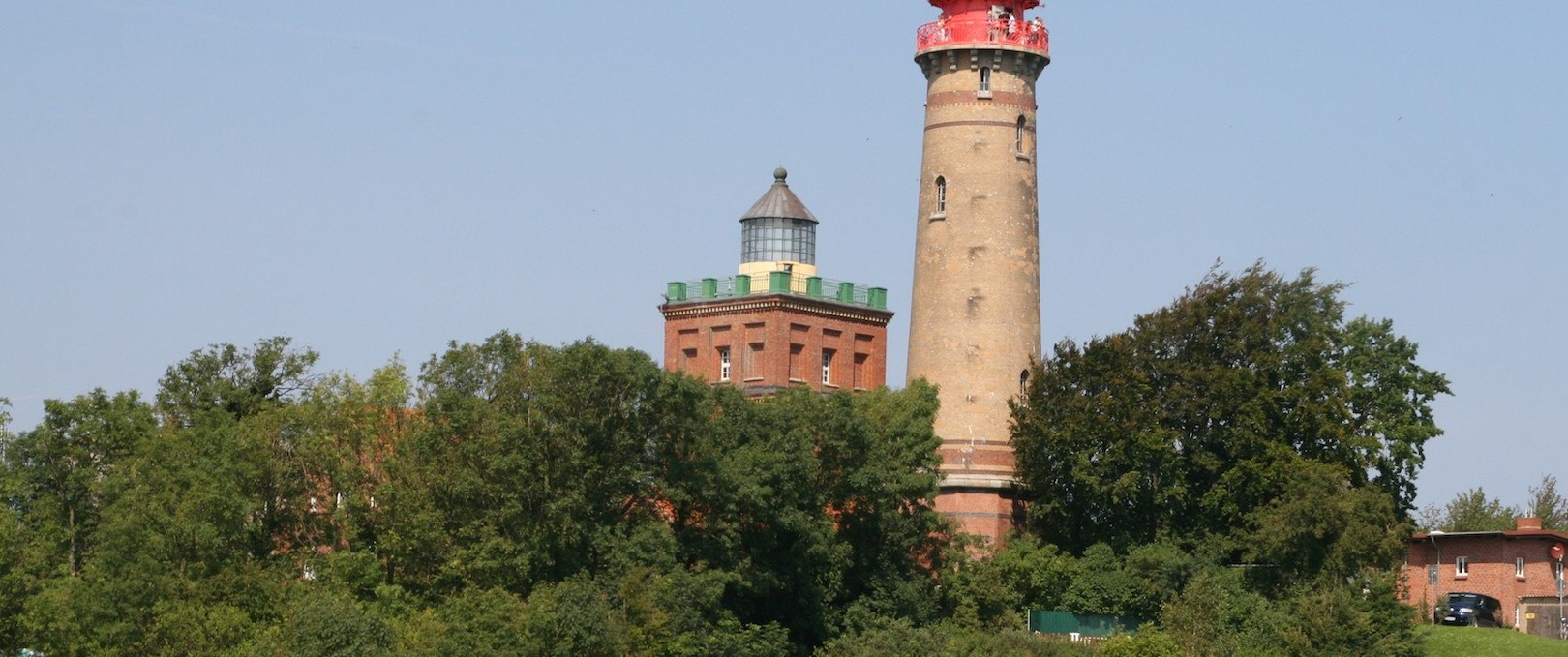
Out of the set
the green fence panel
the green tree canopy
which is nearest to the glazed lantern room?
the green tree canopy

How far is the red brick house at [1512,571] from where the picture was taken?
79250 mm

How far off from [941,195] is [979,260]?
2139 millimetres

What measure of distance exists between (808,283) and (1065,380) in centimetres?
1250

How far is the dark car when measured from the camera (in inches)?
2990

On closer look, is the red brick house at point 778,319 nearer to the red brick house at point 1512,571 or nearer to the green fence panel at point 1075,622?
the green fence panel at point 1075,622

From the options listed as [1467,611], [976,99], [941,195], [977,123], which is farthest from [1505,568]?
[976,99]

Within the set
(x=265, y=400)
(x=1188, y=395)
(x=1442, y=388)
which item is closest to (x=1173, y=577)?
(x=1188, y=395)

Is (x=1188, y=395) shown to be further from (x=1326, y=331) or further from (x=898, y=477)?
(x=898, y=477)

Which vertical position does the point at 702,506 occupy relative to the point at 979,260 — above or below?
below

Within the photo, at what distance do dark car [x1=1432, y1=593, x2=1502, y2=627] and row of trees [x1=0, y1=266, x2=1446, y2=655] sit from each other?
3.48 metres

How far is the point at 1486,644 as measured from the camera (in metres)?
71.0

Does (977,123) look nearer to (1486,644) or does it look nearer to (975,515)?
(975,515)

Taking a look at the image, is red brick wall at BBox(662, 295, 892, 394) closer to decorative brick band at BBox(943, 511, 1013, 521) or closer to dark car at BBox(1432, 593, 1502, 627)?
decorative brick band at BBox(943, 511, 1013, 521)

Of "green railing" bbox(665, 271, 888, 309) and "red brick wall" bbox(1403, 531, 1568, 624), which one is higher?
"green railing" bbox(665, 271, 888, 309)
